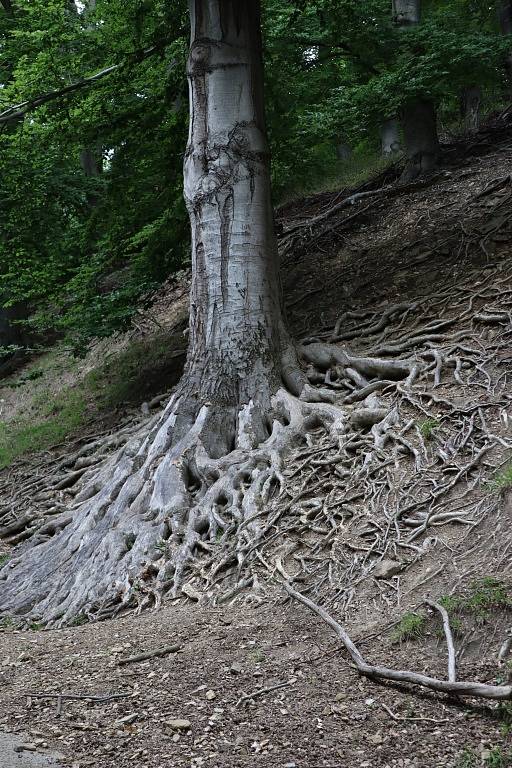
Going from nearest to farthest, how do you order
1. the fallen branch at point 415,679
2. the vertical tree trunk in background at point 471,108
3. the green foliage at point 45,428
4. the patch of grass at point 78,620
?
the fallen branch at point 415,679, the patch of grass at point 78,620, the green foliage at point 45,428, the vertical tree trunk in background at point 471,108

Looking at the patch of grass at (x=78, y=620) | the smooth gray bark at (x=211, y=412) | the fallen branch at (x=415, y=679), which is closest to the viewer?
the fallen branch at (x=415, y=679)

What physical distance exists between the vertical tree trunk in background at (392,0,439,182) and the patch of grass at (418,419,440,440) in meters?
8.27

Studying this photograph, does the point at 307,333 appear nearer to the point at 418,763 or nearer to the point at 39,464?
the point at 39,464

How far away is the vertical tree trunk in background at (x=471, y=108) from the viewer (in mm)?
17094

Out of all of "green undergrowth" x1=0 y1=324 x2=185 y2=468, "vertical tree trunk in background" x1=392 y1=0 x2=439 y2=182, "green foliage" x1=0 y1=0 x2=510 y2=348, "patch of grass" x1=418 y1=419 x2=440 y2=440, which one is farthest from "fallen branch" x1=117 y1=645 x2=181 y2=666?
"vertical tree trunk in background" x1=392 y1=0 x2=439 y2=182

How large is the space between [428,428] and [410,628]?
2.52 metres

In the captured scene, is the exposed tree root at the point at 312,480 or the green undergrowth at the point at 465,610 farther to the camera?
the exposed tree root at the point at 312,480

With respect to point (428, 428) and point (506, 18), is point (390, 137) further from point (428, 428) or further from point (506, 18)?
point (428, 428)

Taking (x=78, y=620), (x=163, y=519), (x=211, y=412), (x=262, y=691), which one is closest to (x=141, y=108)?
(x=211, y=412)

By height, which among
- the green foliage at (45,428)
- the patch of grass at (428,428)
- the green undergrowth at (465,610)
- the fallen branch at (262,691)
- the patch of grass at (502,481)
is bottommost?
the green foliage at (45,428)

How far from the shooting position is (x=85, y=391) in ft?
55.3

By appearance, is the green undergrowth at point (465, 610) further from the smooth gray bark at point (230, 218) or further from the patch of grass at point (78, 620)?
the smooth gray bark at point (230, 218)

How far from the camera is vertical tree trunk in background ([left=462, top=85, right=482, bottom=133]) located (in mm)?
17094

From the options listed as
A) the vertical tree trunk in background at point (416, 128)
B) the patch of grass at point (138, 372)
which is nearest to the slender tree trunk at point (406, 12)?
the vertical tree trunk in background at point (416, 128)
